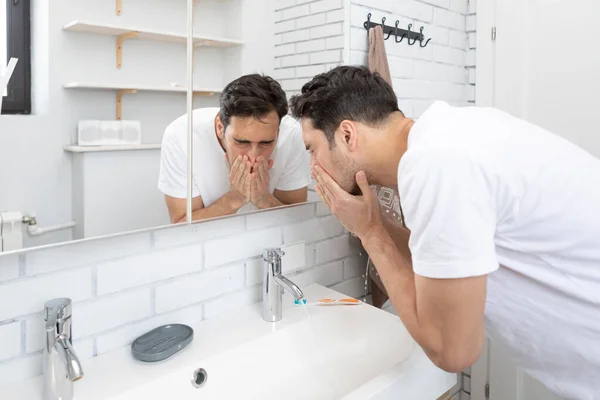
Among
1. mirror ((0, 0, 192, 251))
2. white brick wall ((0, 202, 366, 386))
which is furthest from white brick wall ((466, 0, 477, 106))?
mirror ((0, 0, 192, 251))

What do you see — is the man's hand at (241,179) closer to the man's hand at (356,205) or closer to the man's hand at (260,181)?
the man's hand at (260,181)

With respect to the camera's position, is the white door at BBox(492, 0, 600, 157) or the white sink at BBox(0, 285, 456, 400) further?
the white door at BBox(492, 0, 600, 157)

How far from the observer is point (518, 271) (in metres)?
0.88

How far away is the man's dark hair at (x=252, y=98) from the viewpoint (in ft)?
3.69

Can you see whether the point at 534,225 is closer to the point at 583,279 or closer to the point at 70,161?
the point at 583,279

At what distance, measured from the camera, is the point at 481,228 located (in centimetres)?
74

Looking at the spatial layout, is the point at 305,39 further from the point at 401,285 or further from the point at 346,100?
the point at 401,285

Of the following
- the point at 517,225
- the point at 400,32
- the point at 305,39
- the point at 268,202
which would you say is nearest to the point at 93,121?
the point at 268,202

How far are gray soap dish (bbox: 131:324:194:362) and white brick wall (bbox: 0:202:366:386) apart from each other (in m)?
0.03

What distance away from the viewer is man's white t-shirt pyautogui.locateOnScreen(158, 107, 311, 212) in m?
1.04

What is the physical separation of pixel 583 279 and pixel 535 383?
116cm

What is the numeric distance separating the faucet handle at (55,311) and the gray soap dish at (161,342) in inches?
7.6

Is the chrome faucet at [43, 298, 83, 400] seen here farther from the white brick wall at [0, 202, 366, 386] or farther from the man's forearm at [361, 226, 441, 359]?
the man's forearm at [361, 226, 441, 359]

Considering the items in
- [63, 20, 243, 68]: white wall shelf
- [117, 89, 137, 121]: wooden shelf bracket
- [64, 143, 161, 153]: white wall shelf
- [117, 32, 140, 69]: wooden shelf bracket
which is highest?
[63, 20, 243, 68]: white wall shelf
